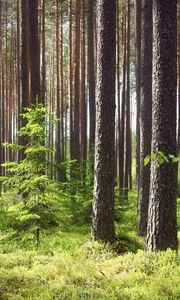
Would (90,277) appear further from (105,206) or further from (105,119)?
(105,119)

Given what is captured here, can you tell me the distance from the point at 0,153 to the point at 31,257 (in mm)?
15550

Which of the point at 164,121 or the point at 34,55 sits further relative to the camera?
the point at 34,55

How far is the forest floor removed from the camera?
18.8 ft

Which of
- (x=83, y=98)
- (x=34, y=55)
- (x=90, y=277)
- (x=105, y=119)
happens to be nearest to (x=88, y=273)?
(x=90, y=277)

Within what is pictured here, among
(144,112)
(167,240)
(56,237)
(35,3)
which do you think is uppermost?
(35,3)

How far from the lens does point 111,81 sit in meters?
8.62

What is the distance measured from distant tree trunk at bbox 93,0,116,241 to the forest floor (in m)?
0.67

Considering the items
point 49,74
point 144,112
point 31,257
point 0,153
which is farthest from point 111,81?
point 49,74

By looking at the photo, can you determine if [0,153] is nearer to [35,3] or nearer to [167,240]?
[35,3]

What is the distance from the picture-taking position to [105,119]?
8625mm

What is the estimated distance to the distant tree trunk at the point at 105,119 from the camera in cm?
858

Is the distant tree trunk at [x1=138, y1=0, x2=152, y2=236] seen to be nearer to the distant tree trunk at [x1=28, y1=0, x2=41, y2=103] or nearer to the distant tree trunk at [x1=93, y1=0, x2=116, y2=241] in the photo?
the distant tree trunk at [x1=93, y1=0, x2=116, y2=241]

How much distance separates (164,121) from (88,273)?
310 centimetres

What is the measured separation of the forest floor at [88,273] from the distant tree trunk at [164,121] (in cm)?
59
